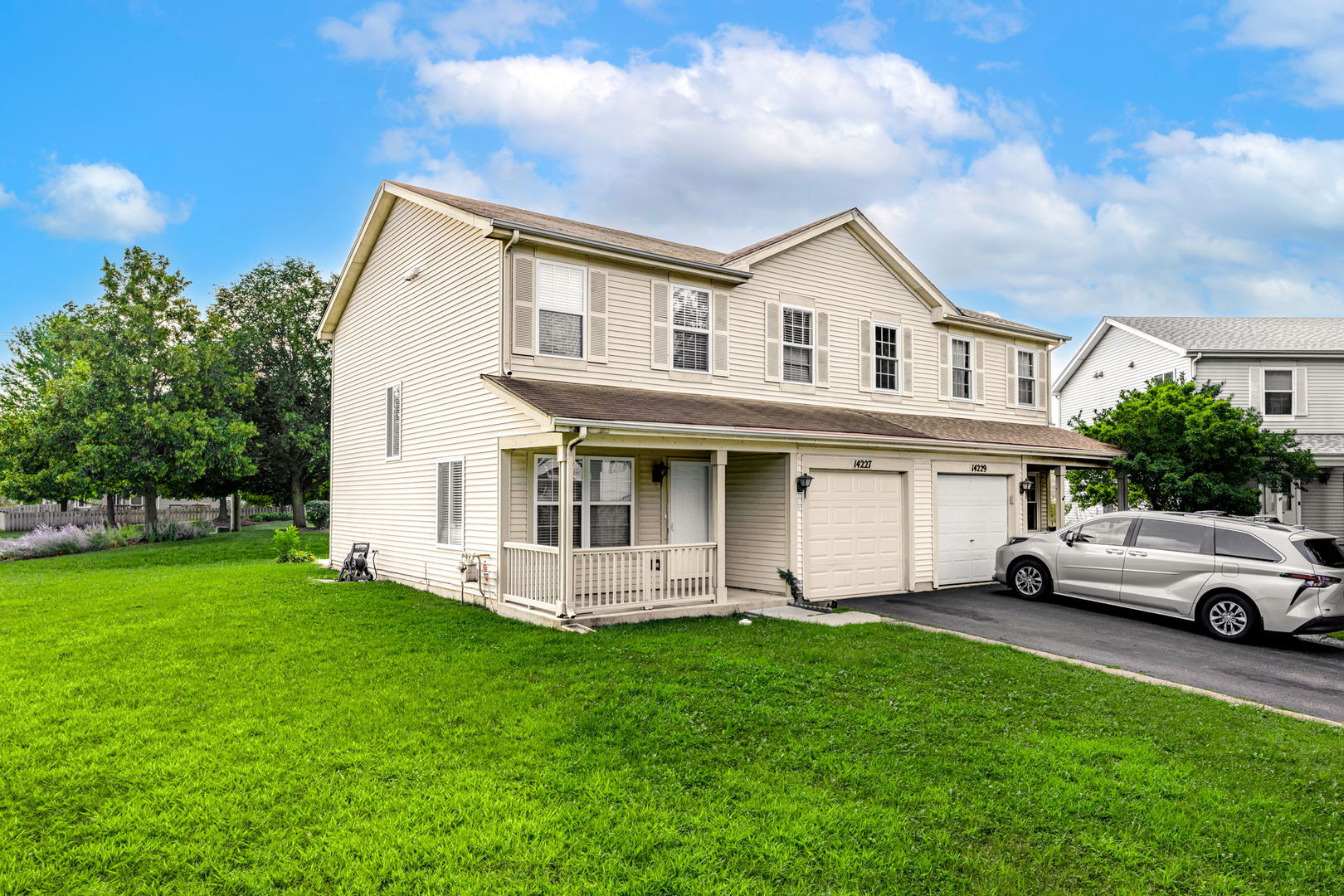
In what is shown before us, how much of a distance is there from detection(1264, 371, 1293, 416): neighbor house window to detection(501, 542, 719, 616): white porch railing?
69.1 ft

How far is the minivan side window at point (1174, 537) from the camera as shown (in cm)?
1099

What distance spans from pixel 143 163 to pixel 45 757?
25.3 meters

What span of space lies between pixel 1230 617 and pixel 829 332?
26.7ft

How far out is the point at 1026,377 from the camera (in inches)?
741

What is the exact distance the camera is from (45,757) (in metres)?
5.32

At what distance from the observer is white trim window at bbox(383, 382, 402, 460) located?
49.1ft

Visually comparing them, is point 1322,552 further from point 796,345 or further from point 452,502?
point 452,502

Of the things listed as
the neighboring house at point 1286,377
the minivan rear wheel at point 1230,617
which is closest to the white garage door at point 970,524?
the minivan rear wheel at point 1230,617

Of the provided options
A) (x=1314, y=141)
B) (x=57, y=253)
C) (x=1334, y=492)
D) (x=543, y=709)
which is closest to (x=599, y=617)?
(x=543, y=709)

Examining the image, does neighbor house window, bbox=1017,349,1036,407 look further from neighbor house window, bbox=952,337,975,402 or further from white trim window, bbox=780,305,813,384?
white trim window, bbox=780,305,813,384

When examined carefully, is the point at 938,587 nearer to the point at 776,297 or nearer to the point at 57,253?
the point at 776,297

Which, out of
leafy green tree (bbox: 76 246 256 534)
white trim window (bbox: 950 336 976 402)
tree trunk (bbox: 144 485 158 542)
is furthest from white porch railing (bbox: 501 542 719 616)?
tree trunk (bbox: 144 485 158 542)

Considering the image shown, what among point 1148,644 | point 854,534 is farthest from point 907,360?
point 1148,644

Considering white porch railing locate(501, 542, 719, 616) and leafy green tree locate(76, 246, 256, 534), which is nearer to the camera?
white porch railing locate(501, 542, 719, 616)
